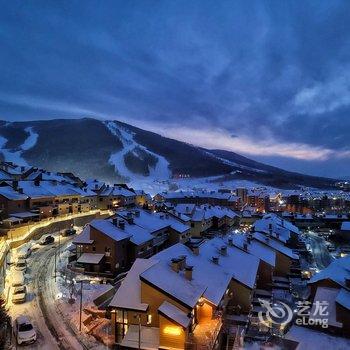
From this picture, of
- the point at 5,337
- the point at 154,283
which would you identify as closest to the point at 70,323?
the point at 5,337

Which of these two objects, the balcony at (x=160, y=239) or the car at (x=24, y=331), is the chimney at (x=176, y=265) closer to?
the car at (x=24, y=331)

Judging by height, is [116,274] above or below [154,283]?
below

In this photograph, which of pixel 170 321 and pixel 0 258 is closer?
pixel 170 321

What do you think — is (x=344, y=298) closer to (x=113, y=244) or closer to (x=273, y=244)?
(x=273, y=244)

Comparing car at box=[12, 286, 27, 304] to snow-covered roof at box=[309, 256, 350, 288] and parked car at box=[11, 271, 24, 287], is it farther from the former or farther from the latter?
snow-covered roof at box=[309, 256, 350, 288]

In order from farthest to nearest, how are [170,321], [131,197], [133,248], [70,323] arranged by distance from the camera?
[131,197] < [133,248] < [70,323] < [170,321]

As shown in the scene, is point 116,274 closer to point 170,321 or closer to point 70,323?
point 70,323

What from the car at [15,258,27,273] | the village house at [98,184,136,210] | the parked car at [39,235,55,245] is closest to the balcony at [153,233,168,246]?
the parked car at [39,235,55,245]
